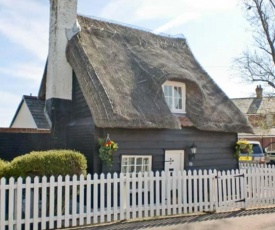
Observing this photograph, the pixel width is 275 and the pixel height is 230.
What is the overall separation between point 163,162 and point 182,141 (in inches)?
48.5

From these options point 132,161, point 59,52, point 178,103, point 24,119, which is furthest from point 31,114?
point 178,103

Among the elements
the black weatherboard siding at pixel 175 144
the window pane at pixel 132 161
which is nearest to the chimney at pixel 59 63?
the black weatherboard siding at pixel 175 144

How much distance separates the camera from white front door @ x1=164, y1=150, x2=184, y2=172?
482 inches

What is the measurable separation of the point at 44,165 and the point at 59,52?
564cm

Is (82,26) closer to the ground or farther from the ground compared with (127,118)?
farther from the ground

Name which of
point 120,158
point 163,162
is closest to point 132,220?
point 120,158

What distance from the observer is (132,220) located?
8805 mm

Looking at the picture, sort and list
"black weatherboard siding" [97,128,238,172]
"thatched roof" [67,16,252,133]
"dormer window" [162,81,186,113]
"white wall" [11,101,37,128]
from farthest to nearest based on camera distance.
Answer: "white wall" [11,101,37,128] < "dormer window" [162,81,186,113] < "black weatherboard siding" [97,128,238,172] < "thatched roof" [67,16,252,133]

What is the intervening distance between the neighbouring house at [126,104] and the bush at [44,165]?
1.66 m

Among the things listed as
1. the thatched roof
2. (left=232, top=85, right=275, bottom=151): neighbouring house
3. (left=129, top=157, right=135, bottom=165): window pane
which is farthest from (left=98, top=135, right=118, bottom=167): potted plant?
(left=232, top=85, right=275, bottom=151): neighbouring house

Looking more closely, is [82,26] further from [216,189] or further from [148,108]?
[216,189]

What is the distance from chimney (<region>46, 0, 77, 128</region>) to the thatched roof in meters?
0.42

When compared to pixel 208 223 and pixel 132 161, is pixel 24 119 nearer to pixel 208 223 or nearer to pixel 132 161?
pixel 132 161

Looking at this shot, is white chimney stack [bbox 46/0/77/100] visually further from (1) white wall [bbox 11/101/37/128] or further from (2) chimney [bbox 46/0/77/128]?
(1) white wall [bbox 11/101/37/128]
